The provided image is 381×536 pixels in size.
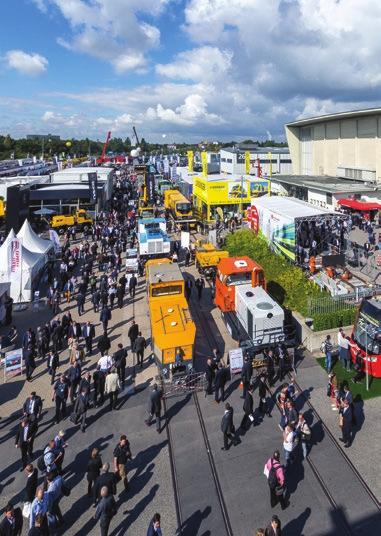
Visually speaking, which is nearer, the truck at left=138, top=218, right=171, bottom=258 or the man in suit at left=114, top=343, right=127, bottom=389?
the man in suit at left=114, top=343, right=127, bottom=389

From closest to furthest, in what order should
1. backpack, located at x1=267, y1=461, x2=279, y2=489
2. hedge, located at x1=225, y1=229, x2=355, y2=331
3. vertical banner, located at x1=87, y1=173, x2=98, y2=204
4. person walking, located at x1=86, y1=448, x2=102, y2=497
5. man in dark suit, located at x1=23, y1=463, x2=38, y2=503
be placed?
1. backpack, located at x1=267, y1=461, x2=279, y2=489
2. man in dark suit, located at x1=23, y1=463, x2=38, y2=503
3. person walking, located at x1=86, y1=448, x2=102, y2=497
4. hedge, located at x1=225, y1=229, x2=355, y2=331
5. vertical banner, located at x1=87, y1=173, x2=98, y2=204

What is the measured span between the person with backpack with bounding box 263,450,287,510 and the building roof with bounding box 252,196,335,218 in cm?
1658

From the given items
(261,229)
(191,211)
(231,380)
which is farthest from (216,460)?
(191,211)


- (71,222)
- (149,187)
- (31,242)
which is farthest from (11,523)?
(149,187)

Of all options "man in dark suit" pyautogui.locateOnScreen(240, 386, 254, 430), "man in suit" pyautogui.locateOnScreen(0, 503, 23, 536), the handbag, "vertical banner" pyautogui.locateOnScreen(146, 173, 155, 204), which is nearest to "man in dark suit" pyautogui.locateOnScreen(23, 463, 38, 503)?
the handbag

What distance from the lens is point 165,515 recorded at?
8.09m

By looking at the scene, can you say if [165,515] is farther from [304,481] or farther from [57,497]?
[304,481]

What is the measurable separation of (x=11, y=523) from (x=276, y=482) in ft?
16.8

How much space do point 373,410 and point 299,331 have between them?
483 cm

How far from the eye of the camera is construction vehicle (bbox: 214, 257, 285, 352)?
1388 cm

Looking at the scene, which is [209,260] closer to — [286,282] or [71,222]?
[286,282]

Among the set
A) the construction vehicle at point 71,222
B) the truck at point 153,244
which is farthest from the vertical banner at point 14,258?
the construction vehicle at point 71,222

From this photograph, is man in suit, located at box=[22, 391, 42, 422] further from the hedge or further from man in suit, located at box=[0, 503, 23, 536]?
the hedge

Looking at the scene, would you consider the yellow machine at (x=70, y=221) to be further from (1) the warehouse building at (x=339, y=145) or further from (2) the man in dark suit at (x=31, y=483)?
(2) the man in dark suit at (x=31, y=483)
